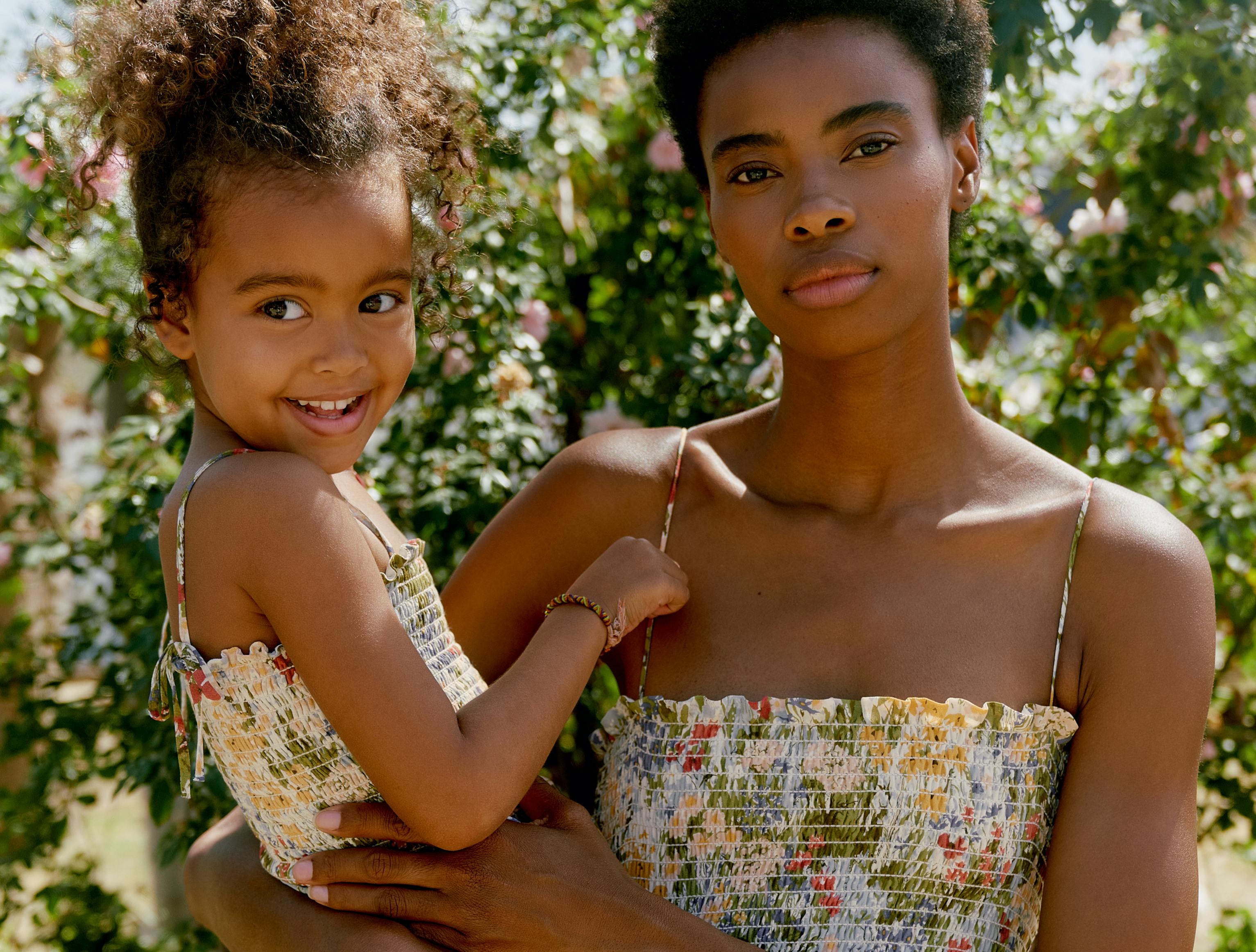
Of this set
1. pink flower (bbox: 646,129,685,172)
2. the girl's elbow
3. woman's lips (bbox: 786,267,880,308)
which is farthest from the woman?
pink flower (bbox: 646,129,685,172)

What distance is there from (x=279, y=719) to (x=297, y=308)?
0.52 m

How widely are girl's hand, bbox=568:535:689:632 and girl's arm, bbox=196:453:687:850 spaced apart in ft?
0.78

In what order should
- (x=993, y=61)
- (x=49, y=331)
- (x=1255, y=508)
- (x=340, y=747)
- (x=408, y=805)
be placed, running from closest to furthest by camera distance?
(x=408, y=805) → (x=340, y=747) → (x=993, y=61) → (x=1255, y=508) → (x=49, y=331)

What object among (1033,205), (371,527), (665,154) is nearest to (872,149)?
(371,527)

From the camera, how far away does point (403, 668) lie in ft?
4.87

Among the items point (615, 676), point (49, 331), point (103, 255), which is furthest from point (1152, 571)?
point (49, 331)

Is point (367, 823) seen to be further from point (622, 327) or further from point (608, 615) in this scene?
point (622, 327)

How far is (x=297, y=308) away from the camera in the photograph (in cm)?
157

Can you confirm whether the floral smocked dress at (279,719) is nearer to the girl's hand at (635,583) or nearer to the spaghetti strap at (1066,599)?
the girl's hand at (635,583)

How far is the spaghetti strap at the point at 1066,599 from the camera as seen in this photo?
1.69 meters

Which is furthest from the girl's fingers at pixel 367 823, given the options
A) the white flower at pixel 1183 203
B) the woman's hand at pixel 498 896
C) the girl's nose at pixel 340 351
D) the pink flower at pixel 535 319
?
the white flower at pixel 1183 203

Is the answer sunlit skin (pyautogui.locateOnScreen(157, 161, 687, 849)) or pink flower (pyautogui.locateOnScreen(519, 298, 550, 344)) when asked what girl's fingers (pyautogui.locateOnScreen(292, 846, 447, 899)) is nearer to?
sunlit skin (pyautogui.locateOnScreen(157, 161, 687, 849))

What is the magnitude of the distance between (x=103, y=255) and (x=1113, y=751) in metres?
2.45

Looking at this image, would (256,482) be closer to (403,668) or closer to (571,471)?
(403,668)
